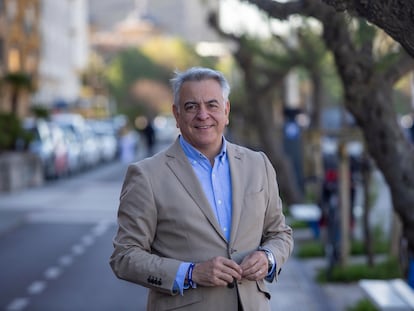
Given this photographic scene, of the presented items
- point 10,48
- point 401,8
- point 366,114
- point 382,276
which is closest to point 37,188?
point 10,48

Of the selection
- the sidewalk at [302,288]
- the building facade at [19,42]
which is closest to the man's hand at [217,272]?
the sidewalk at [302,288]

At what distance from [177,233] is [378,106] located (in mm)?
4450

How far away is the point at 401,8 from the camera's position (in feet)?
14.2

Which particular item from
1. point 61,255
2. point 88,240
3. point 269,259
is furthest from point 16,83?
point 269,259

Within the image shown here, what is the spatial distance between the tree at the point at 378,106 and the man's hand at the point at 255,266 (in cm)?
401

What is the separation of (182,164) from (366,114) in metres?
4.28

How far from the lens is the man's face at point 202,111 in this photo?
13.3 ft

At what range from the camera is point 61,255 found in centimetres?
1480

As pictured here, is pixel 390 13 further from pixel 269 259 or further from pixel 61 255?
pixel 61 255

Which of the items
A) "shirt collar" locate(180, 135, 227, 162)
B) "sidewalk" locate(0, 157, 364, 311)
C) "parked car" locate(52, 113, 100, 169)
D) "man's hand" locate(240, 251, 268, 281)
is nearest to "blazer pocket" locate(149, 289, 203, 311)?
"man's hand" locate(240, 251, 268, 281)

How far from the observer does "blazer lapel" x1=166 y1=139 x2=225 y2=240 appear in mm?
3943

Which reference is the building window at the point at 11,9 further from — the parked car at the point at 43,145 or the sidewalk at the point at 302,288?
the sidewalk at the point at 302,288

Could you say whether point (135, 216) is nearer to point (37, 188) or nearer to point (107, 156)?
point (37, 188)

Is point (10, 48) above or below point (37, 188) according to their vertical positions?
above
